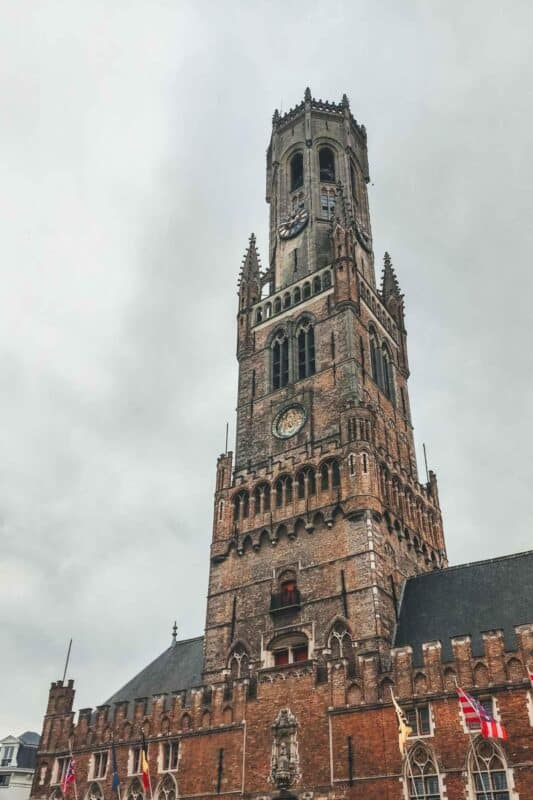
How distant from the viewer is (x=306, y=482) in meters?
41.2

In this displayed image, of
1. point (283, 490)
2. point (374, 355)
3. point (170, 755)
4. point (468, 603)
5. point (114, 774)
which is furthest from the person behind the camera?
point (374, 355)

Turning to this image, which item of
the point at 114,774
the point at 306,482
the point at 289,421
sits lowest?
the point at 114,774

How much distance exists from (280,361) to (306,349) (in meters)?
2.28

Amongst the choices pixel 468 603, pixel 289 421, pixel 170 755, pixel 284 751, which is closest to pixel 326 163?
pixel 289 421

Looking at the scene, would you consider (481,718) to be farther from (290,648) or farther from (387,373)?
(387,373)

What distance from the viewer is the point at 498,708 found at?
28078 mm

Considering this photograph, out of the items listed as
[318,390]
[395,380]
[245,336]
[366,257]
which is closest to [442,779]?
[318,390]

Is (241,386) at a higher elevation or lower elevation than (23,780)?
higher

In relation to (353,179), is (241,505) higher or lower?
lower

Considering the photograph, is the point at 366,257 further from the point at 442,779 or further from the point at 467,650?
the point at 442,779

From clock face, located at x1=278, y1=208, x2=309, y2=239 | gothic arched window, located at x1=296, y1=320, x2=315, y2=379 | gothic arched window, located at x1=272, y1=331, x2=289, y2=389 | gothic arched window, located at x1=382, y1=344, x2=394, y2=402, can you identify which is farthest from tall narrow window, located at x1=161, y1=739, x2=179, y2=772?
clock face, located at x1=278, y1=208, x2=309, y2=239

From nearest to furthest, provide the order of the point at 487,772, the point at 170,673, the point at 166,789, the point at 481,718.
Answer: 1. the point at 481,718
2. the point at 487,772
3. the point at 166,789
4. the point at 170,673

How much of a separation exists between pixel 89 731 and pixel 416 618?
64.1 ft

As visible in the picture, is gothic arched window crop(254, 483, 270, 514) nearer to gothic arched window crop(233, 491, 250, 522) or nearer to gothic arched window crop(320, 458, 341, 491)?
gothic arched window crop(233, 491, 250, 522)
